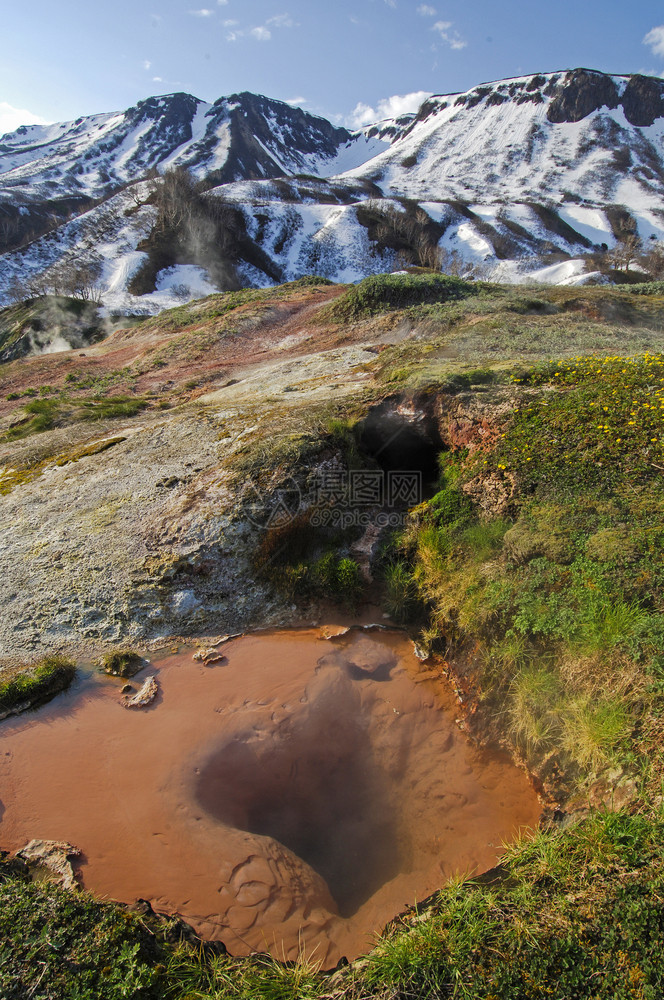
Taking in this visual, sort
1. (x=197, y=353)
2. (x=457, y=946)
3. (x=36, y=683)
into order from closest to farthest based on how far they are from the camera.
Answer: (x=457, y=946), (x=36, y=683), (x=197, y=353)

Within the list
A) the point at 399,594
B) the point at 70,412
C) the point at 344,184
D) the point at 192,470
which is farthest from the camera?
the point at 344,184

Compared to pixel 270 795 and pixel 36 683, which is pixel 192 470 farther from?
pixel 270 795

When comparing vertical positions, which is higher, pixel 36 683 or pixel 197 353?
pixel 197 353

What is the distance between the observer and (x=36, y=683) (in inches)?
247

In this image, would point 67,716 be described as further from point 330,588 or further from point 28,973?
point 330,588

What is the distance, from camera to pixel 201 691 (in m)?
6.39

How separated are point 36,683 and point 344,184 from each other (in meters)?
106

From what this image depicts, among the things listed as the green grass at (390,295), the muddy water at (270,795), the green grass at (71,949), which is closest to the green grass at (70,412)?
the green grass at (390,295)

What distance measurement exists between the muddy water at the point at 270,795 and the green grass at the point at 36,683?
0.24 meters

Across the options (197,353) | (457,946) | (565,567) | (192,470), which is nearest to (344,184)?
(197,353)

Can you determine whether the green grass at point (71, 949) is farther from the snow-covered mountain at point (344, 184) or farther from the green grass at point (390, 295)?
the snow-covered mountain at point (344, 184)

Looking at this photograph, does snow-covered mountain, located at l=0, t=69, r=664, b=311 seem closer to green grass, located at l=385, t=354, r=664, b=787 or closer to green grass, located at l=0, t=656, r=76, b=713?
green grass, located at l=0, t=656, r=76, b=713

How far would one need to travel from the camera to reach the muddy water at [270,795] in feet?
13.9

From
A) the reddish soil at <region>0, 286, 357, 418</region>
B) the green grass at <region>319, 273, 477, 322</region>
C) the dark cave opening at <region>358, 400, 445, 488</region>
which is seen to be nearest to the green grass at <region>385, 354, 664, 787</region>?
the dark cave opening at <region>358, 400, 445, 488</region>
